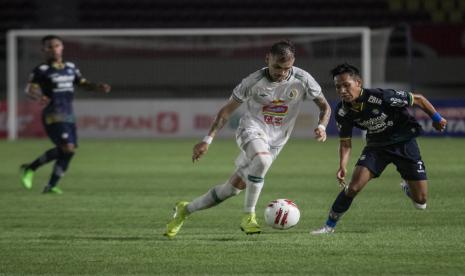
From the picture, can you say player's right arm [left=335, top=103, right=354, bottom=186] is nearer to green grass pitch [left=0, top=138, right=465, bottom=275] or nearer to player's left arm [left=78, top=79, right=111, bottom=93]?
green grass pitch [left=0, top=138, right=465, bottom=275]

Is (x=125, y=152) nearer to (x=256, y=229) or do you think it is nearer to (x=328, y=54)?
(x=328, y=54)

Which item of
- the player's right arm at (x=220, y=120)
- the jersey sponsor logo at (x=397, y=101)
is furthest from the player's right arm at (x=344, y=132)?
the player's right arm at (x=220, y=120)

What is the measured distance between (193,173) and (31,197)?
403cm

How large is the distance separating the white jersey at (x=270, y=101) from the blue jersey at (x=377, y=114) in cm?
35

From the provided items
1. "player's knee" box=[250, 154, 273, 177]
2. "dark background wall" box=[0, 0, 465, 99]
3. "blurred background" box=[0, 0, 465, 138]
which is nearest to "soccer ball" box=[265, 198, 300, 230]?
"player's knee" box=[250, 154, 273, 177]

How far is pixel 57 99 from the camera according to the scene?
14.3m

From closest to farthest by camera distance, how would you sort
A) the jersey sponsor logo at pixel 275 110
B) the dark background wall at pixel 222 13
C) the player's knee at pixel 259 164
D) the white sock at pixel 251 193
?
the player's knee at pixel 259 164 < the white sock at pixel 251 193 < the jersey sponsor logo at pixel 275 110 < the dark background wall at pixel 222 13

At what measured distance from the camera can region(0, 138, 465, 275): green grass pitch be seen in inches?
303

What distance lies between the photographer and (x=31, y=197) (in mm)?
13555

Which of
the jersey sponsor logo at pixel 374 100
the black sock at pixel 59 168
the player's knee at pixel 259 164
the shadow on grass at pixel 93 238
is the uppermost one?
the jersey sponsor logo at pixel 374 100

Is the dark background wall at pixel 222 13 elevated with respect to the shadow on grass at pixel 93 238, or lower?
lower

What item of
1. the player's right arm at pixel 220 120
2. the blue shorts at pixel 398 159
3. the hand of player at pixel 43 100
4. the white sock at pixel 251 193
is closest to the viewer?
the player's right arm at pixel 220 120

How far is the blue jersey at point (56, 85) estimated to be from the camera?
14.3 m

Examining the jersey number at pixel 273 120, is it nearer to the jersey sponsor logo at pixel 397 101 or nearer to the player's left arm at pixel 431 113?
the jersey sponsor logo at pixel 397 101
